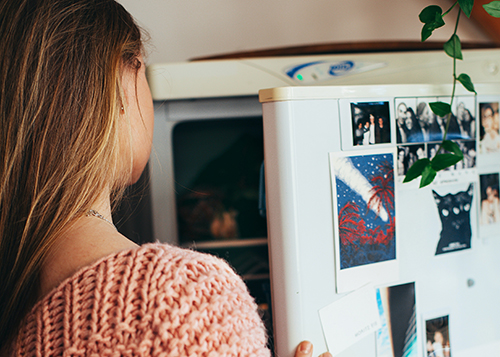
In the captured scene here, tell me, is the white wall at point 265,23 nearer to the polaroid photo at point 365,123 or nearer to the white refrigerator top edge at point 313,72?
the white refrigerator top edge at point 313,72

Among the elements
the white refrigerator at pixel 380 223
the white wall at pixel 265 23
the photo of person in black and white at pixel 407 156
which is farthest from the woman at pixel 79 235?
the white wall at pixel 265 23

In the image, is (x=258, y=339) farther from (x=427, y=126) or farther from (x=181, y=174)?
(x=181, y=174)

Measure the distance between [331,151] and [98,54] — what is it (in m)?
0.35

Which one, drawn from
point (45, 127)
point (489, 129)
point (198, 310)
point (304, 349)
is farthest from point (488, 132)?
point (45, 127)

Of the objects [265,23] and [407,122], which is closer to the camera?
[407,122]

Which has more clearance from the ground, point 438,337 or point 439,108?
point 439,108

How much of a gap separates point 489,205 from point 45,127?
751 mm

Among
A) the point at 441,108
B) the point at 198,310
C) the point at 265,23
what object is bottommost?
the point at 198,310

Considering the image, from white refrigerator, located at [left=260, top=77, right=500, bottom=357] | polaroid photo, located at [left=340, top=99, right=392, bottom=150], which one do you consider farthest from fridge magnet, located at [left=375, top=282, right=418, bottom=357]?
polaroid photo, located at [left=340, top=99, right=392, bottom=150]

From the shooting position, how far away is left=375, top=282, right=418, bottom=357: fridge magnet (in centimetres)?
63

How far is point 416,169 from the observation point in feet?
2.03

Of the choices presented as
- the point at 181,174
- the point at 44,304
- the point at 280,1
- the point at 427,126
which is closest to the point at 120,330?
the point at 44,304

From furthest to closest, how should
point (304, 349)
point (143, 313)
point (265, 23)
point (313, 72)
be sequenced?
point (265, 23) → point (313, 72) → point (304, 349) → point (143, 313)

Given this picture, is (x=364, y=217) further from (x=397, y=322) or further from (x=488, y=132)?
(x=488, y=132)
